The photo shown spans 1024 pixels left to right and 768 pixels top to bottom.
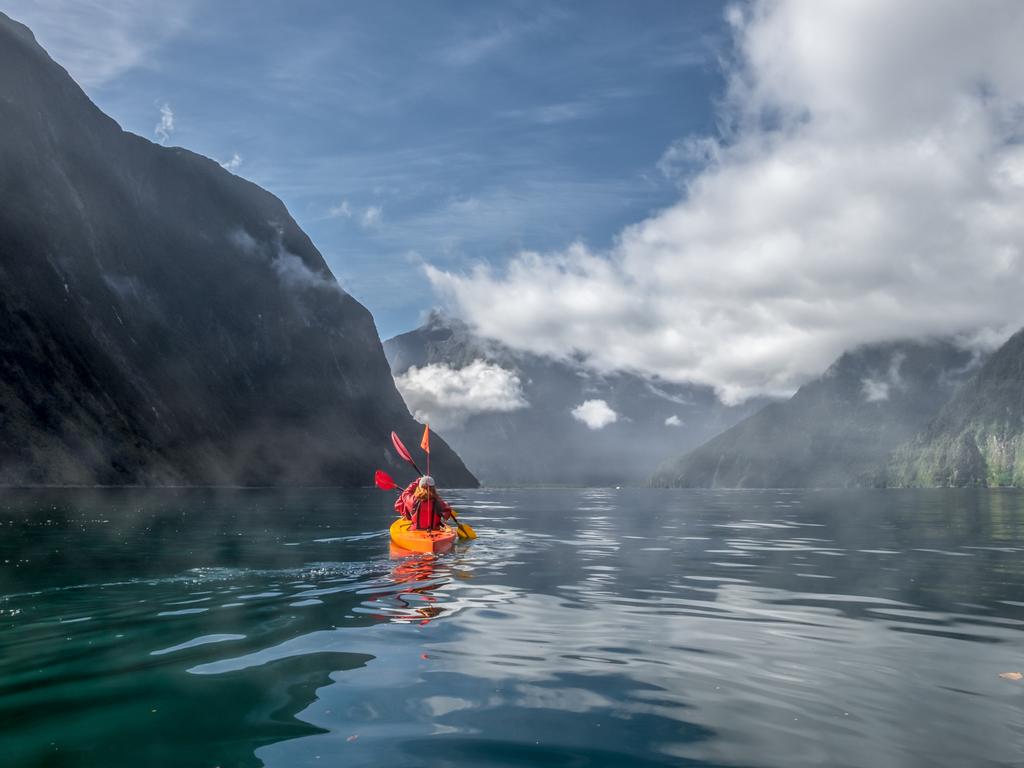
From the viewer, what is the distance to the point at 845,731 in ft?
30.9

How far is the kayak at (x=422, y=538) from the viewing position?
32094mm

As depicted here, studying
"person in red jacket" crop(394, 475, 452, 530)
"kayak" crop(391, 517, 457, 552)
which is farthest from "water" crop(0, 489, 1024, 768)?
"person in red jacket" crop(394, 475, 452, 530)

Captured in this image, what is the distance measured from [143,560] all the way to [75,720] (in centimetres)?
2009

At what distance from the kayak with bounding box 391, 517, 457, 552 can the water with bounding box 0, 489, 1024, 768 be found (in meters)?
4.46

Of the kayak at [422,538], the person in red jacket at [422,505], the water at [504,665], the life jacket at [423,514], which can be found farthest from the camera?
the life jacket at [423,514]

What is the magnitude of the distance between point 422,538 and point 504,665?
66.4ft

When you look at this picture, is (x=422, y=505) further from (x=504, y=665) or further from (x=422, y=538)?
(x=504, y=665)

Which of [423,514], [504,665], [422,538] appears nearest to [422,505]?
[423,514]

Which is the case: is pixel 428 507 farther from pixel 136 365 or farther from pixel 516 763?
pixel 136 365

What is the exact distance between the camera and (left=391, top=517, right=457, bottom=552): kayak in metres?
32.1

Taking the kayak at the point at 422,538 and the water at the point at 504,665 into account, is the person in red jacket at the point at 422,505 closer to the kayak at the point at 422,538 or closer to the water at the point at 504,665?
the kayak at the point at 422,538

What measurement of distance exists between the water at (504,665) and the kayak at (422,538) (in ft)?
14.6

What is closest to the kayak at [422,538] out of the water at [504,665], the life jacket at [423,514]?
the life jacket at [423,514]

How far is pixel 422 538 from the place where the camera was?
1275 inches
